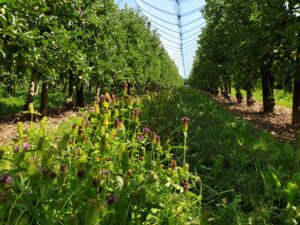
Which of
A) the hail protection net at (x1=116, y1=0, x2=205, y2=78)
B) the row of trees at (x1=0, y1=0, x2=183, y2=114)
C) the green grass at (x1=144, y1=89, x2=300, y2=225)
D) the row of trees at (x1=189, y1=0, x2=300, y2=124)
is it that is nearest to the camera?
the green grass at (x1=144, y1=89, x2=300, y2=225)

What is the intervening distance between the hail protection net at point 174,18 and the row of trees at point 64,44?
7261 millimetres

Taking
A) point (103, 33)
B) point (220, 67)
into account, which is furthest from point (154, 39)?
point (103, 33)

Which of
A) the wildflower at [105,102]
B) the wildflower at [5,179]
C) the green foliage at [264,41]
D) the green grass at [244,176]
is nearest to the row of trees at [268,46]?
the green foliage at [264,41]

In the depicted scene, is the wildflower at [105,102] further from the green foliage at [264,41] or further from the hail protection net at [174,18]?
the hail protection net at [174,18]

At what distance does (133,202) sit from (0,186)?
2.14 feet

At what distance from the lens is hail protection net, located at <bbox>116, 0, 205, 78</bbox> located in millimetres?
27828

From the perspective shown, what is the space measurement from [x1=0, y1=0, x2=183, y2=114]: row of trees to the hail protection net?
726 centimetres

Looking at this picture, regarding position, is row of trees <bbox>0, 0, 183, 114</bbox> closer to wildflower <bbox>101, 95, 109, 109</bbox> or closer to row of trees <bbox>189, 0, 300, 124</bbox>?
wildflower <bbox>101, 95, 109, 109</bbox>

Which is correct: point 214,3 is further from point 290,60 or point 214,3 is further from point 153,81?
point 290,60

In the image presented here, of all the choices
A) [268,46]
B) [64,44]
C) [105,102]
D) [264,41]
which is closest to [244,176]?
[105,102]

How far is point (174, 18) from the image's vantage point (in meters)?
31.4

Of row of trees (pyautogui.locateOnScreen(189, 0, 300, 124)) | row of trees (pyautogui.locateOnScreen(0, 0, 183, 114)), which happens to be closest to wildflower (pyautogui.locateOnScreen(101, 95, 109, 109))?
row of trees (pyautogui.locateOnScreen(0, 0, 183, 114))

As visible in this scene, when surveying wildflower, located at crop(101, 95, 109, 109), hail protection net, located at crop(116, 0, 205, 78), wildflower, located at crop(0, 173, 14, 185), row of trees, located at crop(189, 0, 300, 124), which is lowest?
wildflower, located at crop(0, 173, 14, 185)

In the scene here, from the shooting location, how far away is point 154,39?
3006 cm
